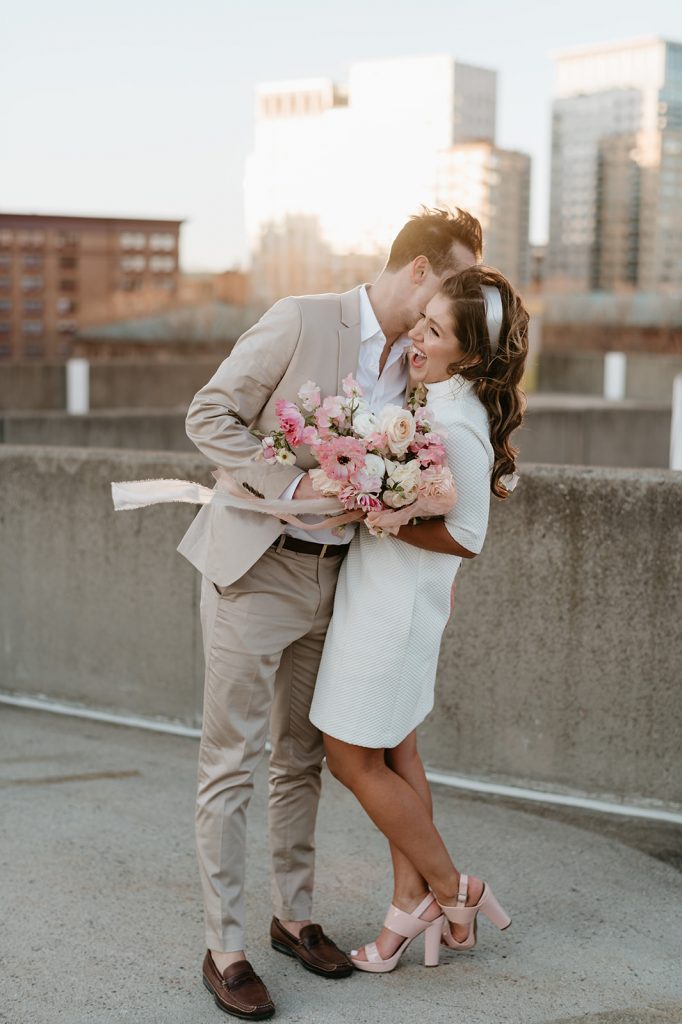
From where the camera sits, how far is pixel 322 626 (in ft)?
11.8

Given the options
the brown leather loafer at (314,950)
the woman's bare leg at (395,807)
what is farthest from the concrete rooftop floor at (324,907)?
the woman's bare leg at (395,807)

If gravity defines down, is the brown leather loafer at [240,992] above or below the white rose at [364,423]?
below

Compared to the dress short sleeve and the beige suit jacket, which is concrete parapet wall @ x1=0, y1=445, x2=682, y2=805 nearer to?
the dress short sleeve

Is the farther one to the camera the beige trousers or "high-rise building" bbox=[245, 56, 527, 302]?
"high-rise building" bbox=[245, 56, 527, 302]

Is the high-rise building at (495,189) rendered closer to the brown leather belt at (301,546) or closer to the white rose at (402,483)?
the brown leather belt at (301,546)

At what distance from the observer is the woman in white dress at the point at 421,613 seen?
132 inches

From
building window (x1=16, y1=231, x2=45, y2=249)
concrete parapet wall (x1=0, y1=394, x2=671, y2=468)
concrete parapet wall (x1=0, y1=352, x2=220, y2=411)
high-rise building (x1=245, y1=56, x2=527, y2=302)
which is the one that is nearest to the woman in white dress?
concrete parapet wall (x1=0, y1=394, x2=671, y2=468)

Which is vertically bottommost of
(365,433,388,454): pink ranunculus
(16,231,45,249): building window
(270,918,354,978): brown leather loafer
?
(270,918,354,978): brown leather loafer

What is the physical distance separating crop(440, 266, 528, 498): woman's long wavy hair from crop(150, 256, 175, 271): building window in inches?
6013

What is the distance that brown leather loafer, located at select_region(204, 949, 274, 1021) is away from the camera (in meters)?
3.37

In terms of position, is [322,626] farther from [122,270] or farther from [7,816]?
[122,270]

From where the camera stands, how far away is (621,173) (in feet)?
591

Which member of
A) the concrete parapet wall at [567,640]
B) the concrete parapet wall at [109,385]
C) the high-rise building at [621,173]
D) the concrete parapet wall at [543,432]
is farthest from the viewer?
the high-rise building at [621,173]

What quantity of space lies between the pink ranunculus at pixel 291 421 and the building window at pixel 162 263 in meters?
153
